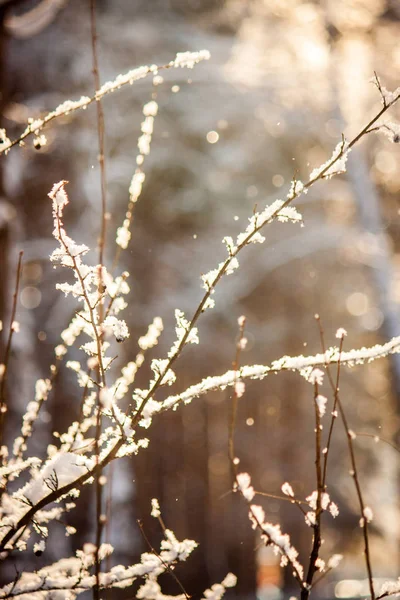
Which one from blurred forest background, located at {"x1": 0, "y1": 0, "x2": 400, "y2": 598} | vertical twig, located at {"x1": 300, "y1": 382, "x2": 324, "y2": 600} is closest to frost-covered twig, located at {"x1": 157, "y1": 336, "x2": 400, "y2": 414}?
vertical twig, located at {"x1": 300, "y1": 382, "x2": 324, "y2": 600}

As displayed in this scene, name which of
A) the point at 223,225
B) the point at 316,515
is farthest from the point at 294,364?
the point at 223,225

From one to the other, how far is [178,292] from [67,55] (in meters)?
3.36

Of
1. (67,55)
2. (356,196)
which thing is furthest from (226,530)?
(67,55)

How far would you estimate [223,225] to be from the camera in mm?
6785

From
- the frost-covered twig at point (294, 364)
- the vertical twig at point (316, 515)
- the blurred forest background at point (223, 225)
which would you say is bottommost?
the vertical twig at point (316, 515)

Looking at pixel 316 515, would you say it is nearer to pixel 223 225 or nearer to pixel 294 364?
pixel 294 364

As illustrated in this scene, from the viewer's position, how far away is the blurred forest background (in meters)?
4.95

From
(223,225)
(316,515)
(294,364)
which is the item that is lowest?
(316,515)

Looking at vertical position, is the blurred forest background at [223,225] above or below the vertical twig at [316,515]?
above

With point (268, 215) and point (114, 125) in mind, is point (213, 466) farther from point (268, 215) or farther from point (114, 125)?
point (268, 215)

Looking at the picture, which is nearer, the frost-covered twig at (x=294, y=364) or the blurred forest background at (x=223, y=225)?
the frost-covered twig at (x=294, y=364)

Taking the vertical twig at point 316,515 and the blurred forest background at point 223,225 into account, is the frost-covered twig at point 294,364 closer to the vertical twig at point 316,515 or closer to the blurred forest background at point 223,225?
the vertical twig at point 316,515

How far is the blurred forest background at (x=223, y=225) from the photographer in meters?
4.95

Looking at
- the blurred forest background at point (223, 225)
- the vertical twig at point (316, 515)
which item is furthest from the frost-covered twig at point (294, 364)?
the blurred forest background at point (223, 225)
